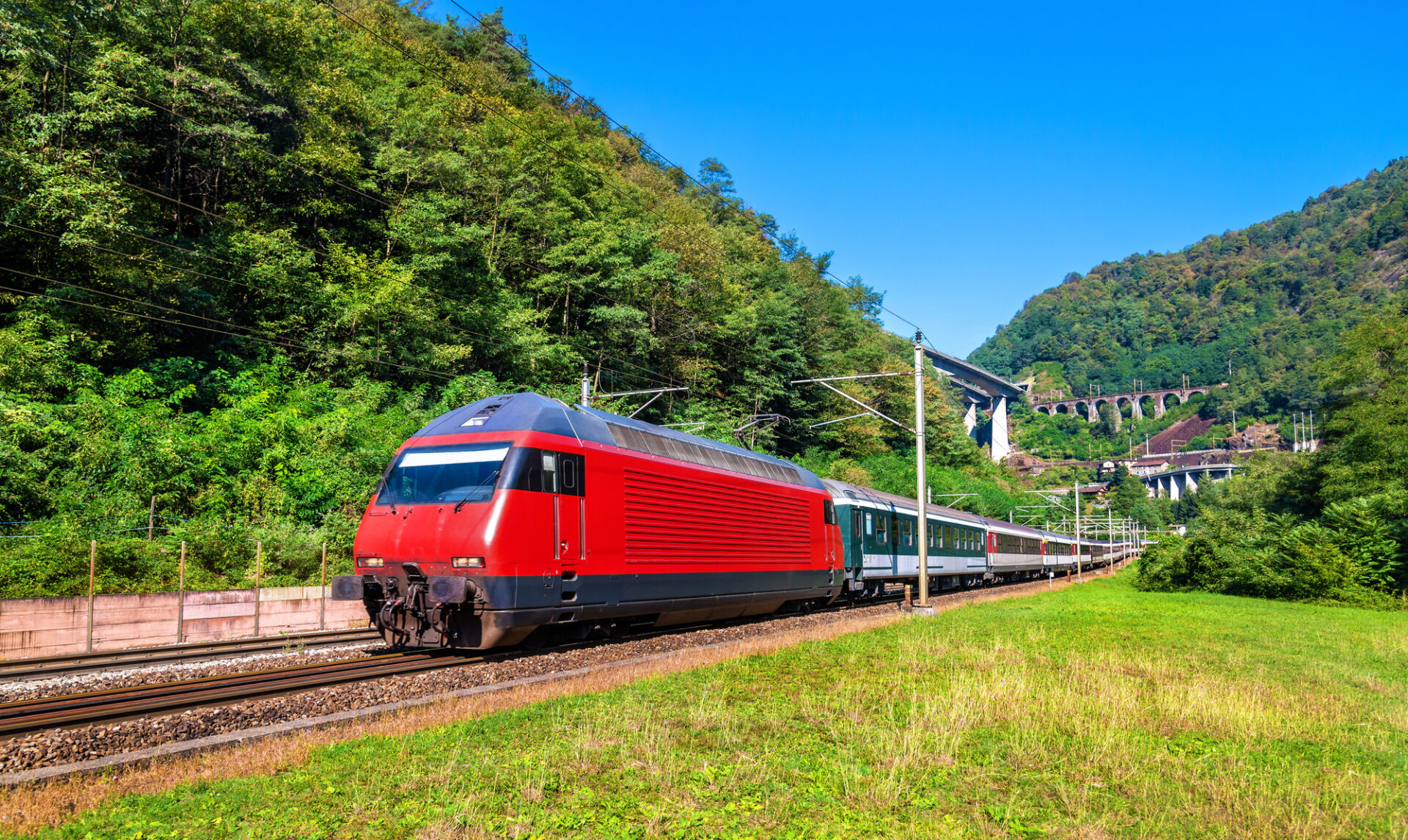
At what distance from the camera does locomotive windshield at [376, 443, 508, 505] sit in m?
14.4

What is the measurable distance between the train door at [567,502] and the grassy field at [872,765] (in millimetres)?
3162

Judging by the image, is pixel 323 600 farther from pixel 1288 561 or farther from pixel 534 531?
pixel 1288 561

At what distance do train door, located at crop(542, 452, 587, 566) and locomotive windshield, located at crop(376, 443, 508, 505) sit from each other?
0.93 m

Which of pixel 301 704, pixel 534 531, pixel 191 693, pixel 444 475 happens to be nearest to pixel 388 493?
pixel 444 475

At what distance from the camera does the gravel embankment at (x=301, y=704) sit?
26.5 ft

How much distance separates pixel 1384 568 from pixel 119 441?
149ft

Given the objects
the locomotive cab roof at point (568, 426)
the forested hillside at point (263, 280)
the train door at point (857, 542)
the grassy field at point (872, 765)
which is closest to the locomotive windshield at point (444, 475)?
the locomotive cab roof at point (568, 426)

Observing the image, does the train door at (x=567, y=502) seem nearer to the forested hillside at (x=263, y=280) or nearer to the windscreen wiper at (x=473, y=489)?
the windscreen wiper at (x=473, y=489)

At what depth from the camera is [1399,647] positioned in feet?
63.5

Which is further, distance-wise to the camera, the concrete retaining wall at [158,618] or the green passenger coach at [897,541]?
the green passenger coach at [897,541]

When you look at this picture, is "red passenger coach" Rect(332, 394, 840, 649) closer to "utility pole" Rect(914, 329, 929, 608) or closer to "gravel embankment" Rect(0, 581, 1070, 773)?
"gravel embankment" Rect(0, 581, 1070, 773)

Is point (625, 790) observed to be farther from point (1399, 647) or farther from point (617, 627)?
point (1399, 647)

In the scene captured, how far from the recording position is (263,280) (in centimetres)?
3186

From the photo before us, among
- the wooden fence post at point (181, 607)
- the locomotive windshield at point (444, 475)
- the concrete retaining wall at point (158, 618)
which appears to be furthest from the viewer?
the wooden fence post at point (181, 607)
